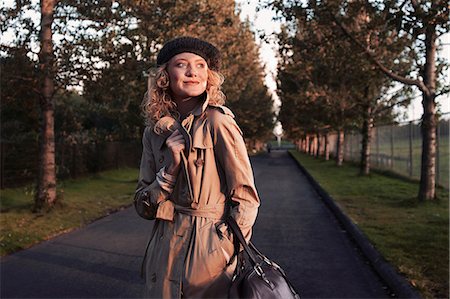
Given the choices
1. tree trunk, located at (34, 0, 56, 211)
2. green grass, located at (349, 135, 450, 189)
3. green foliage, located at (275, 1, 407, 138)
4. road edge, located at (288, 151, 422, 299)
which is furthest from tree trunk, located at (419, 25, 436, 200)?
tree trunk, located at (34, 0, 56, 211)

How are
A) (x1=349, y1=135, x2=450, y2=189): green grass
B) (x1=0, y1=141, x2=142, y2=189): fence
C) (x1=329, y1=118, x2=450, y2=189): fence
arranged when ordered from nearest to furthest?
(x1=349, y1=135, x2=450, y2=189): green grass, (x1=329, y1=118, x2=450, y2=189): fence, (x1=0, y1=141, x2=142, y2=189): fence

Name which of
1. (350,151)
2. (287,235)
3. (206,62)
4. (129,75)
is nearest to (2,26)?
(129,75)

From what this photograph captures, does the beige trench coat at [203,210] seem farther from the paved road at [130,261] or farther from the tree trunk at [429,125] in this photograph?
the tree trunk at [429,125]

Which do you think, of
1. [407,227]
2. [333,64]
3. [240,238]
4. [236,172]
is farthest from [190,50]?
[333,64]

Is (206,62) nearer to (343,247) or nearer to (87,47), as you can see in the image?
(343,247)

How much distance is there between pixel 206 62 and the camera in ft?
8.91

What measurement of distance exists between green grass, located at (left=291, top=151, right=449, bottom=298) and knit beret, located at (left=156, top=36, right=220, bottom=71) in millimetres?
3526

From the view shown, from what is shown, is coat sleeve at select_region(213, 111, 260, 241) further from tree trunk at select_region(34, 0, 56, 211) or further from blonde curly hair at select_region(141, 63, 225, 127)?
tree trunk at select_region(34, 0, 56, 211)

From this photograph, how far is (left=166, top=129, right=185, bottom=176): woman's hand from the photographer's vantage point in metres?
2.48

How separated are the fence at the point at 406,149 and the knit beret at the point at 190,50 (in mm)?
12925

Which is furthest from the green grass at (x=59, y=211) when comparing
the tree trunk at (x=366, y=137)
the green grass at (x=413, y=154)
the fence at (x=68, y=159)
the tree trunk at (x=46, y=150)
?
the tree trunk at (x=366, y=137)

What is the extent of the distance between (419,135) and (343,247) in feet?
35.4

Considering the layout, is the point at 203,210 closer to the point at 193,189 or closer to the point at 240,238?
the point at 193,189

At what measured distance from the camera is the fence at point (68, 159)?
1508 cm
